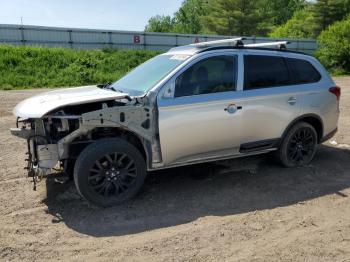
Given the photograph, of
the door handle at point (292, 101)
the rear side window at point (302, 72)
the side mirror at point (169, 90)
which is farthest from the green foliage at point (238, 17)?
the side mirror at point (169, 90)

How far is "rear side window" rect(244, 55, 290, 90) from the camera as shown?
6.08 m

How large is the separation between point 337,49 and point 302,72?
1174 inches

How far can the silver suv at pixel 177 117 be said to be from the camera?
5.12 metres

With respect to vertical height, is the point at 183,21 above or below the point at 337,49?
above

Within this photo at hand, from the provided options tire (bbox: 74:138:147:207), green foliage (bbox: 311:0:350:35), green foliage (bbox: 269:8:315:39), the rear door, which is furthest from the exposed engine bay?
green foliage (bbox: 269:8:315:39)

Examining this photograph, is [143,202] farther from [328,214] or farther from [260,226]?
[328,214]

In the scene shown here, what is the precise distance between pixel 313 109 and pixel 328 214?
205 cm

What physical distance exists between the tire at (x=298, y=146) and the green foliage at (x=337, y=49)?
28061mm

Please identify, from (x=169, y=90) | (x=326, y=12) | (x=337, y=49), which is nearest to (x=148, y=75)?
(x=169, y=90)

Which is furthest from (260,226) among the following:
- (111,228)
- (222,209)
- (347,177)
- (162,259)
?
(347,177)

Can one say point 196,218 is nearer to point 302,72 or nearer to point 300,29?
point 302,72

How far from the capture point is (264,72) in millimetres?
6258

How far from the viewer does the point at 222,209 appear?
5203 millimetres

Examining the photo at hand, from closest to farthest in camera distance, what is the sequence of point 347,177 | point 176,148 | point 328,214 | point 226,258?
point 226,258
point 328,214
point 176,148
point 347,177
